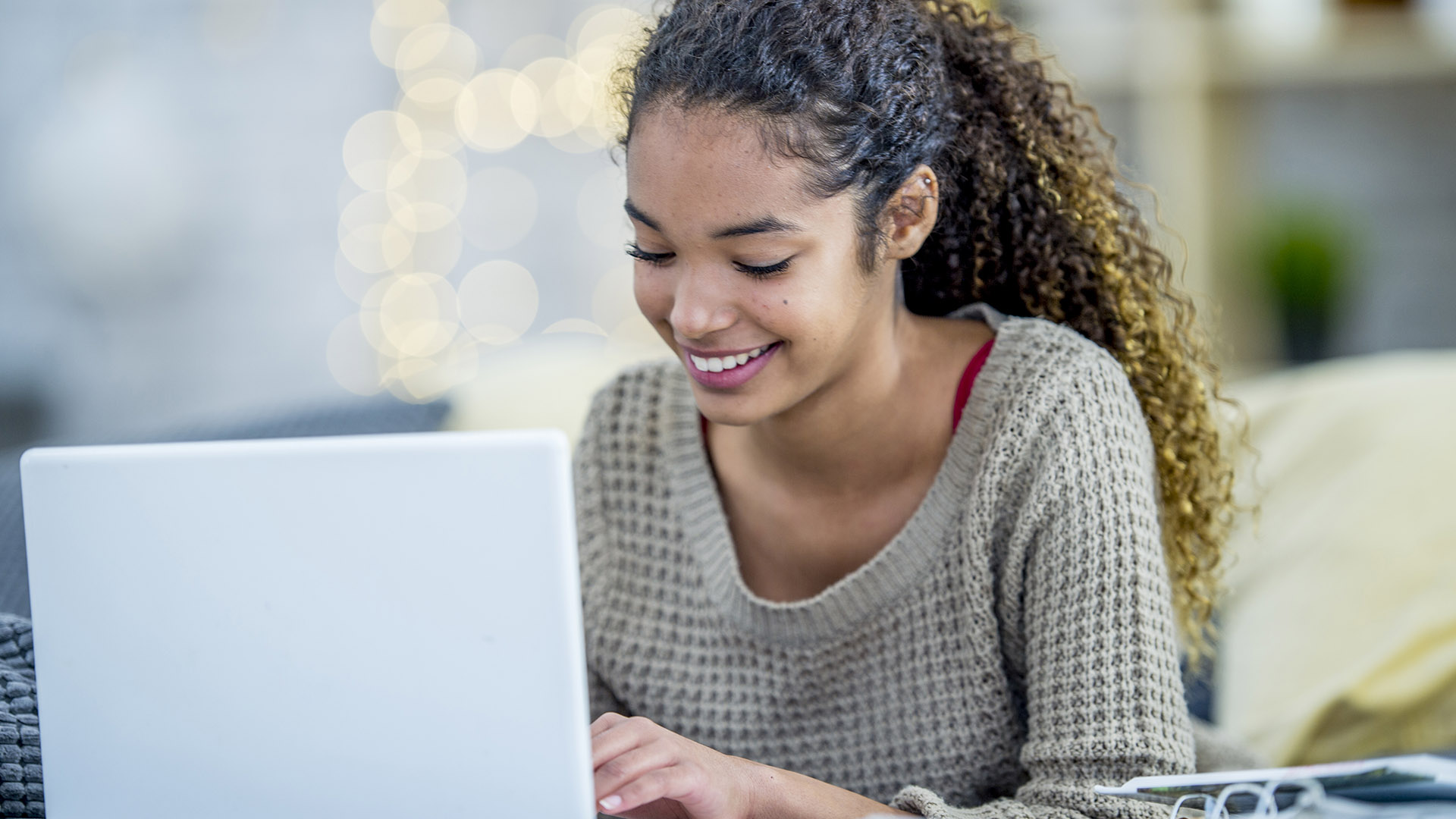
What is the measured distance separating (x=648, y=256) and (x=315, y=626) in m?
0.41

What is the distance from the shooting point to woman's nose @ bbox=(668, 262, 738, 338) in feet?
2.76

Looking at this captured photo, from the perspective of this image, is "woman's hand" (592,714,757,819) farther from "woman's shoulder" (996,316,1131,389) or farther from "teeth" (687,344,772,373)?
"woman's shoulder" (996,316,1131,389)

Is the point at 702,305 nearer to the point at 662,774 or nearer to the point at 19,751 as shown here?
the point at 662,774

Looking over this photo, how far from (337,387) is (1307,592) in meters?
2.14

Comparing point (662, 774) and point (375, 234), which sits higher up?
point (375, 234)

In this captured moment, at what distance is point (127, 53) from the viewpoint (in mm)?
2645

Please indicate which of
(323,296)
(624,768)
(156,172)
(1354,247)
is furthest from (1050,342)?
(156,172)

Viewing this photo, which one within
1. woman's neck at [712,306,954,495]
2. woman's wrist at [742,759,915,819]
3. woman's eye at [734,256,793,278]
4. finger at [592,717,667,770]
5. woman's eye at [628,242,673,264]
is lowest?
woman's wrist at [742,759,915,819]

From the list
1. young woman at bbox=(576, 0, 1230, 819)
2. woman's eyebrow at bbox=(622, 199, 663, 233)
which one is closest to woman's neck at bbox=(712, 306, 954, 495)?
young woman at bbox=(576, 0, 1230, 819)

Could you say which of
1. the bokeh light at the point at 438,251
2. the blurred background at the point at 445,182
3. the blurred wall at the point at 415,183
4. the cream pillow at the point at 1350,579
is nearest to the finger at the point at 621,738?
the cream pillow at the point at 1350,579

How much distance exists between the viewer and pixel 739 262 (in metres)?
0.84

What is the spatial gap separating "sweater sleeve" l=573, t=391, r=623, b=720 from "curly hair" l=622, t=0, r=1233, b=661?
340 millimetres

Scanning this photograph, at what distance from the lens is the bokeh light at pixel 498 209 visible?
8.68ft

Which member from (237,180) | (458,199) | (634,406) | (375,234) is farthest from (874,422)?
(237,180)
